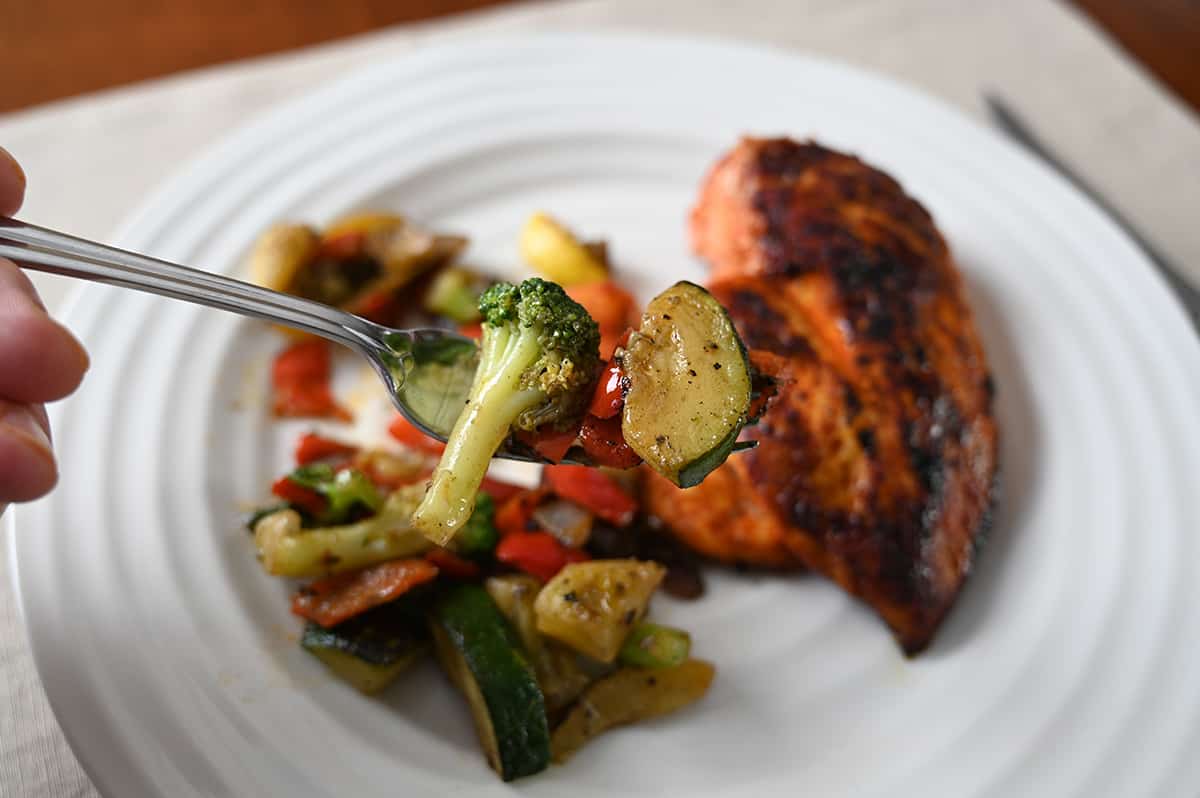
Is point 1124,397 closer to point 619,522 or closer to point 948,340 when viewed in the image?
point 948,340

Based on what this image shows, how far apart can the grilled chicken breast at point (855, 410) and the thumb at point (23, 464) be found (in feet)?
5.31

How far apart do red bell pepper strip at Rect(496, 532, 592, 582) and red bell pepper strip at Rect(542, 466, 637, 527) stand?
0.50ft

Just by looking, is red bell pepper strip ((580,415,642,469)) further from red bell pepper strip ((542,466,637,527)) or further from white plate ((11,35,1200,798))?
white plate ((11,35,1200,798))

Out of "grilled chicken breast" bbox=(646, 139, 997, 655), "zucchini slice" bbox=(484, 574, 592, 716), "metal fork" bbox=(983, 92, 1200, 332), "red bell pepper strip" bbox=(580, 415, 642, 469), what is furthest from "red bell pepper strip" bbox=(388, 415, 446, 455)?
"metal fork" bbox=(983, 92, 1200, 332)

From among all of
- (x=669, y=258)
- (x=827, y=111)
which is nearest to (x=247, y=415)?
(x=669, y=258)

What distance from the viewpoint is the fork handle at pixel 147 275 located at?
1.85 meters

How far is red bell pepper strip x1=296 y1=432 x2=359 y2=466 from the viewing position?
292 cm

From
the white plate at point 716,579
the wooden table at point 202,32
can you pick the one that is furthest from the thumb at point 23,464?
the wooden table at point 202,32

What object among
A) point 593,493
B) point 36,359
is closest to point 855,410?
point 593,493

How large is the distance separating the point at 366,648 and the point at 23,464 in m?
1.03

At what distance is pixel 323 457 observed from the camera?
294cm

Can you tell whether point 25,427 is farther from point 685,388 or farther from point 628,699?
point 628,699

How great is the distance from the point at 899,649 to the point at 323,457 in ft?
5.81

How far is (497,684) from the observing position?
233 centimetres
